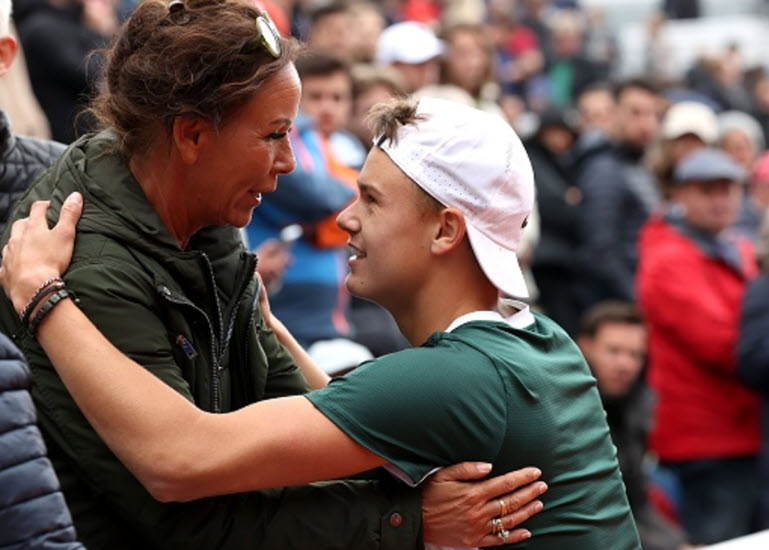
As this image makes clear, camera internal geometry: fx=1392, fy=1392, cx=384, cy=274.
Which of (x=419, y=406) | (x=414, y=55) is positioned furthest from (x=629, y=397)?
(x=419, y=406)

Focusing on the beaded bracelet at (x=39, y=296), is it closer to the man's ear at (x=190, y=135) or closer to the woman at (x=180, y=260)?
the woman at (x=180, y=260)

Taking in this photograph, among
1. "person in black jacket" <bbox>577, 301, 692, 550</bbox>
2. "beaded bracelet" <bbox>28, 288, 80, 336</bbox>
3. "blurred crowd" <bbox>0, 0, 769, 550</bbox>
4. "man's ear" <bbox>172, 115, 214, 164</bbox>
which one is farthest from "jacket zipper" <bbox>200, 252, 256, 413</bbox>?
"person in black jacket" <bbox>577, 301, 692, 550</bbox>

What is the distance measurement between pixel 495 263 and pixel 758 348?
152 inches

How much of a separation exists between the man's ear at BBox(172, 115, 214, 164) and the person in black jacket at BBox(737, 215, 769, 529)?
4240 mm

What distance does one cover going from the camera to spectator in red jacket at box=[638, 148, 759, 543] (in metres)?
6.61

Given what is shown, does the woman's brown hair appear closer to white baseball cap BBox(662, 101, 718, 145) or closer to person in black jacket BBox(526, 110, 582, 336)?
person in black jacket BBox(526, 110, 582, 336)

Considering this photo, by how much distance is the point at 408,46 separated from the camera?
7.61m

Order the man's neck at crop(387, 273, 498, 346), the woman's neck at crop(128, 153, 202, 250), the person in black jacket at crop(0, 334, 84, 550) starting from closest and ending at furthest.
A: the person in black jacket at crop(0, 334, 84, 550) → the woman's neck at crop(128, 153, 202, 250) → the man's neck at crop(387, 273, 498, 346)

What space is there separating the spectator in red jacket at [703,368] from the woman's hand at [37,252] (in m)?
4.51

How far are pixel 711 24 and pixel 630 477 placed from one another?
52.1ft

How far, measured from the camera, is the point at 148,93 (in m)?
2.67

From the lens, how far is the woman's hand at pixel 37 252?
101 inches

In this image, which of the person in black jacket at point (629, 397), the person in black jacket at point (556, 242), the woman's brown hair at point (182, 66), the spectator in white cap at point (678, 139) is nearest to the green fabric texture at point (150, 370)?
the woman's brown hair at point (182, 66)

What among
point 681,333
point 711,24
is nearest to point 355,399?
point 681,333
